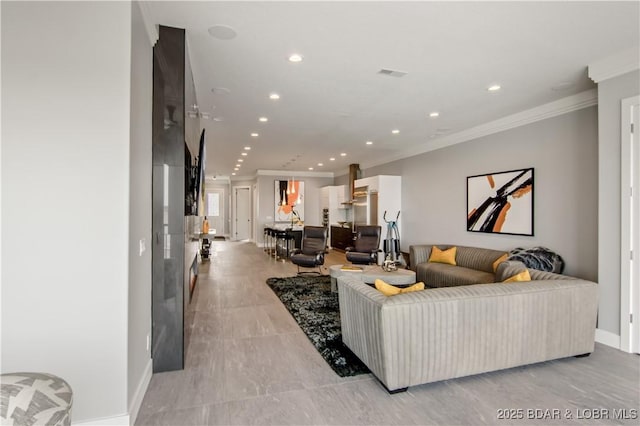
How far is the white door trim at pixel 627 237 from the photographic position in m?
3.09

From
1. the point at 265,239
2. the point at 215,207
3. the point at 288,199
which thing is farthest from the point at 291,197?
the point at 215,207

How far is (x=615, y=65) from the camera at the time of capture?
317 centimetres

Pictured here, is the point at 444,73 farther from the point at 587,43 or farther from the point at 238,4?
the point at 238,4

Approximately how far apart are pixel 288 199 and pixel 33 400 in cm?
1075

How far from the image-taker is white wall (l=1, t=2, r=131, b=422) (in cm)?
177

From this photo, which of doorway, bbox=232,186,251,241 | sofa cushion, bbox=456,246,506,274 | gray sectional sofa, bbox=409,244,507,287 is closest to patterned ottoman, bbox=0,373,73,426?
gray sectional sofa, bbox=409,244,507,287

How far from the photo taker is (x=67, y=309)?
184 centimetres

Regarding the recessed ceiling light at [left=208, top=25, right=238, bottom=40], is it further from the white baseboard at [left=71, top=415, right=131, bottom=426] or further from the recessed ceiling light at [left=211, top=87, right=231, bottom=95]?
the white baseboard at [left=71, top=415, right=131, bottom=426]

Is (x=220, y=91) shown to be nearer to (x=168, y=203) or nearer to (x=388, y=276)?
(x=168, y=203)

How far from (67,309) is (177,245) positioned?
104 cm

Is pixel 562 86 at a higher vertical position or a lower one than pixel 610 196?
Result: higher

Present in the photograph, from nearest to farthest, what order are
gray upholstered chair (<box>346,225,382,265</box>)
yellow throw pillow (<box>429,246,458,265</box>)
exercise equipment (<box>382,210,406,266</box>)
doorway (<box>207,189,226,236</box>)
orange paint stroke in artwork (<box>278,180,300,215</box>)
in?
yellow throw pillow (<box>429,246,458,265</box>), gray upholstered chair (<box>346,225,382,265</box>), exercise equipment (<box>382,210,406,266</box>), orange paint stroke in artwork (<box>278,180,300,215</box>), doorway (<box>207,189,226,236</box>)

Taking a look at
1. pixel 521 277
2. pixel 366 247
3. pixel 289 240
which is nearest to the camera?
pixel 521 277

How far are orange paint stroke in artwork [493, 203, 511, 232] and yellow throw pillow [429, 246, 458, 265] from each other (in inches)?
29.1
